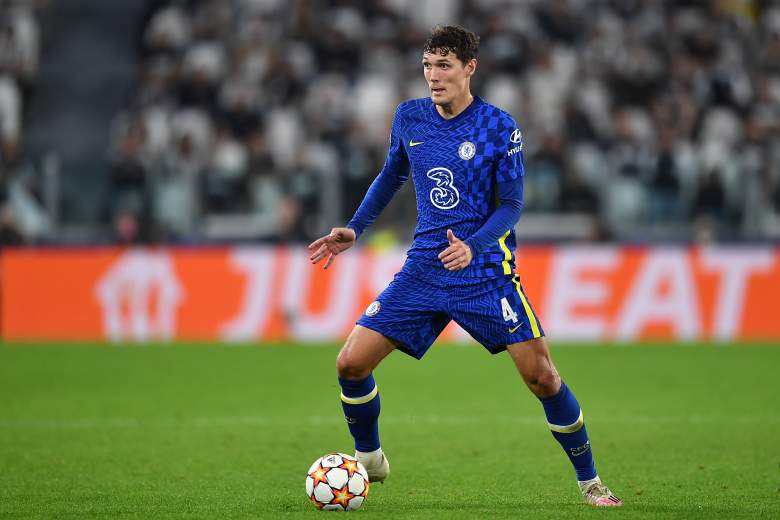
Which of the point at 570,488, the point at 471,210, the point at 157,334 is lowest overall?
the point at 157,334

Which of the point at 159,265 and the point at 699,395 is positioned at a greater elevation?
the point at 699,395

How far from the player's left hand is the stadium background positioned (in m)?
1.21

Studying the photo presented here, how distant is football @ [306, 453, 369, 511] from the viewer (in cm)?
603

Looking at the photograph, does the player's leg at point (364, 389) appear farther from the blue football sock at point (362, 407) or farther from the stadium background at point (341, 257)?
the stadium background at point (341, 257)

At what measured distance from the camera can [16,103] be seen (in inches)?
831

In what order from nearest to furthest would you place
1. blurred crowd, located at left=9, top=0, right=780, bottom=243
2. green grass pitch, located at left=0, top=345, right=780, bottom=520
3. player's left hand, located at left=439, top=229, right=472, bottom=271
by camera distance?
player's left hand, located at left=439, top=229, right=472, bottom=271
green grass pitch, located at left=0, top=345, right=780, bottom=520
blurred crowd, located at left=9, top=0, right=780, bottom=243

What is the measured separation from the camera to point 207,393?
11.4m

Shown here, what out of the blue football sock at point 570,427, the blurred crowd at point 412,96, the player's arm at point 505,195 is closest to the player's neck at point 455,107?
the player's arm at point 505,195

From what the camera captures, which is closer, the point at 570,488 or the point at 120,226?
the point at 570,488

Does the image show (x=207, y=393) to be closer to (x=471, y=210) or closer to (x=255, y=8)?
(x=471, y=210)

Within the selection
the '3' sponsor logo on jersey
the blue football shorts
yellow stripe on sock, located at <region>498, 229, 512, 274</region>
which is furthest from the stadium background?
the '3' sponsor logo on jersey

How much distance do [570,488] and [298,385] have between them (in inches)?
220

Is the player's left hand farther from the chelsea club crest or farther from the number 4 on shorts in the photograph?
the chelsea club crest

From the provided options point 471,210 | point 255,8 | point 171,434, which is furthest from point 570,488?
point 255,8
